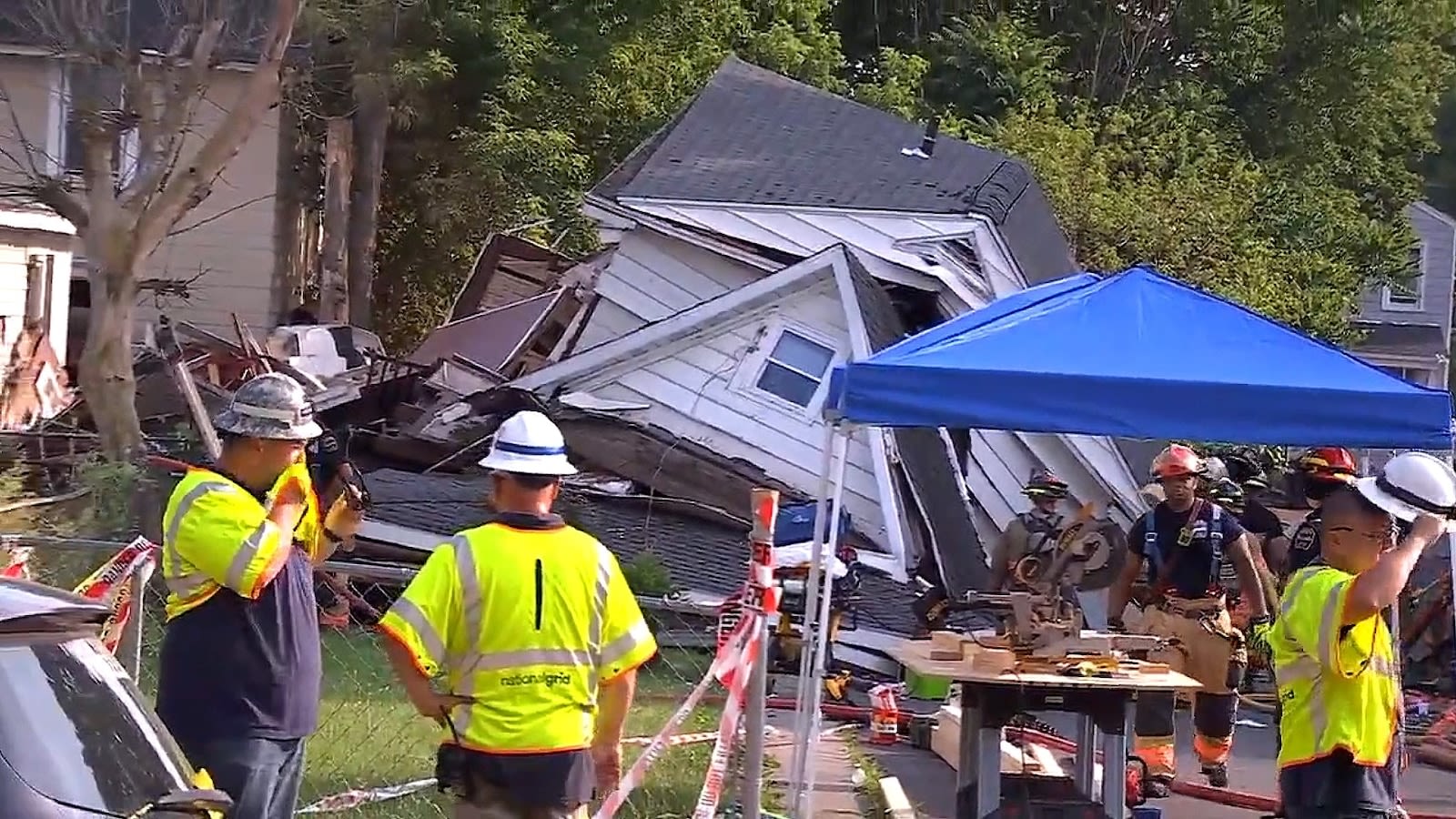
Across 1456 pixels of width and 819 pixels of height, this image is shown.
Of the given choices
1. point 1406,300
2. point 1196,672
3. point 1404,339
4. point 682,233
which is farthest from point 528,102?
point 1406,300

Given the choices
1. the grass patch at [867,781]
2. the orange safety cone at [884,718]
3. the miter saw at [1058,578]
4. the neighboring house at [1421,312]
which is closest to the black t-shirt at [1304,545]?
the miter saw at [1058,578]

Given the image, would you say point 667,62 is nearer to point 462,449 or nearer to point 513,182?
point 513,182

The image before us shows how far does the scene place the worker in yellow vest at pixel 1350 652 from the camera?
5.57 meters

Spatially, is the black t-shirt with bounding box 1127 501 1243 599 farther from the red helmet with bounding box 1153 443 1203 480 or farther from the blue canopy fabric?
the blue canopy fabric

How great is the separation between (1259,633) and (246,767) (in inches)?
180

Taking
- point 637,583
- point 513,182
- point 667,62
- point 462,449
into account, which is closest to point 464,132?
point 513,182

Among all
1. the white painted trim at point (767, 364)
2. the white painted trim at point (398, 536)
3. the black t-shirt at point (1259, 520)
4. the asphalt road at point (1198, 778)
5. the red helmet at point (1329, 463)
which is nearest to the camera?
the red helmet at point (1329, 463)

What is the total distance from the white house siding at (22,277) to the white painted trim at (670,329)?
279 inches

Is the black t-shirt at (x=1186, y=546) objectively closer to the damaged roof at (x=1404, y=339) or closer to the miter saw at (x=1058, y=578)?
the miter saw at (x=1058, y=578)

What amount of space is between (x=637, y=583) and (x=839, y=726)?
2.22 metres

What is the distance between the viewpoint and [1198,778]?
1106cm

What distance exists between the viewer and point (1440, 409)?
25.8ft

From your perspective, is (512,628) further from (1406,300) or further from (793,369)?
(1406,300)

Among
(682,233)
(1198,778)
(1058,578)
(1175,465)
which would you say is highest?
(682,233)
